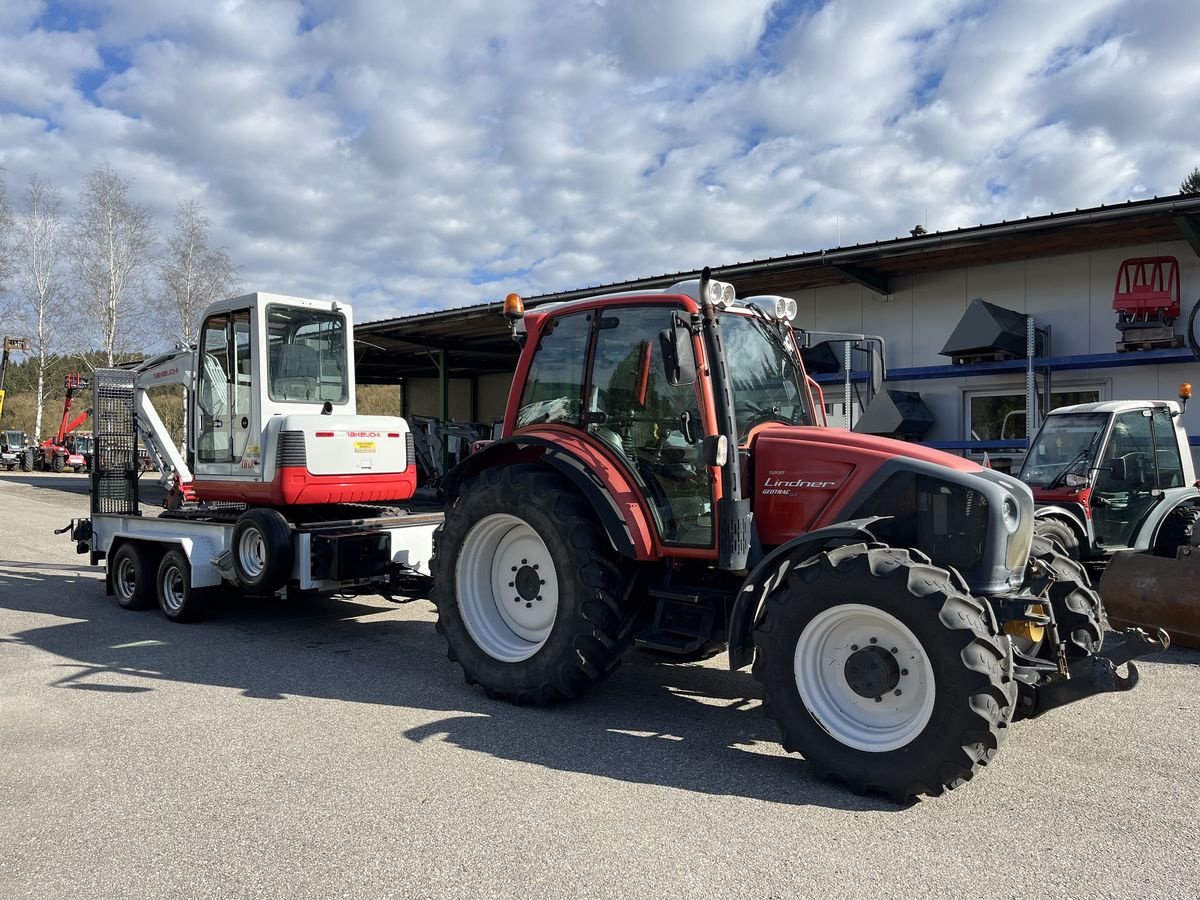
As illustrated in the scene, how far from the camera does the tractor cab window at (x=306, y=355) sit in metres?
7.92

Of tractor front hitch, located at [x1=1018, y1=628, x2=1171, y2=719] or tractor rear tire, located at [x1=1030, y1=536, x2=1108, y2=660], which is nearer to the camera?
tractor front hitch, located at [x1=1018, y1=628, x2=1171, y2=719]

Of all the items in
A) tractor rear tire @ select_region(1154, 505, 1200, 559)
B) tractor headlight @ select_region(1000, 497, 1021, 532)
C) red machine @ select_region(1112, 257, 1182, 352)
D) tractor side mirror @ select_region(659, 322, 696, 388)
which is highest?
red machine @ select_region(1112, 257, 1182, 352)

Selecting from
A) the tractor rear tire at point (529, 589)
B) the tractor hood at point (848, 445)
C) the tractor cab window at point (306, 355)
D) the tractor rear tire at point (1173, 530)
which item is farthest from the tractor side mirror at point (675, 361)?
the tractor rear tire at point (1173, 530)

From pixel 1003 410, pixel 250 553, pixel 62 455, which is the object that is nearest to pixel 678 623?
pixel 250 553

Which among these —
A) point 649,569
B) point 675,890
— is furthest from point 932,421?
point 675,890

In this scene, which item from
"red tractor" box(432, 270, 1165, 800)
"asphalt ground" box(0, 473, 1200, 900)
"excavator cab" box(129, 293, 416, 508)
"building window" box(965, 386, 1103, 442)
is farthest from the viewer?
"building window" box(965, 386, 1103, 442)

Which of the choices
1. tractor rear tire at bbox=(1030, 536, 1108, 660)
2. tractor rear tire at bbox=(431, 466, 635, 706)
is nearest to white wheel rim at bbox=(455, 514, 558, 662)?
tractor rear tire at bbox=(431, 466, 635, 706)

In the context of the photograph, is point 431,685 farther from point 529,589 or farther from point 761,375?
point 761,375

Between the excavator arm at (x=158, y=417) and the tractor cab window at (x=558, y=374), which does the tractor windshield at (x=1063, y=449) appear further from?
the excavator arm at (x=158, y=417)

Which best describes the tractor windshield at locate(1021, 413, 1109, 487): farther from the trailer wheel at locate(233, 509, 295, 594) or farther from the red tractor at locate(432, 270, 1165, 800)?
the trailer wheel at locate(233, 509, 295, 594)

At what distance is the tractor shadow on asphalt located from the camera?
440cm

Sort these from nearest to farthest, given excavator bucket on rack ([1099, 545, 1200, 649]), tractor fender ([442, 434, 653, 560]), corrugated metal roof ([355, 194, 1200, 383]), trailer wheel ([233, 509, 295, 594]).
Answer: tractor fender ([442, 434, 653, 560])
excavator bucket on rack ([1099, 545, 1200, 649])
trailer wheel ([233, 509, 295, 594])
corrugated metal roof ([355, 194, 1200, 383])

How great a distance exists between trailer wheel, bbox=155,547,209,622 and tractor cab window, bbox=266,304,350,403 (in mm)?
1702

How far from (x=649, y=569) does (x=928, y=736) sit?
1.96m
